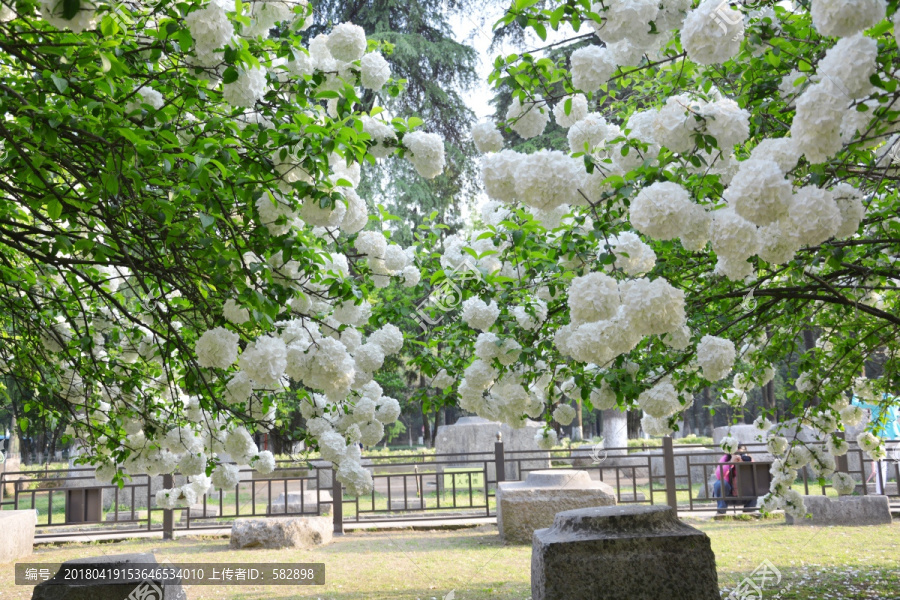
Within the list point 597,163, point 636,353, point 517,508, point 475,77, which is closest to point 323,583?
point 517,508

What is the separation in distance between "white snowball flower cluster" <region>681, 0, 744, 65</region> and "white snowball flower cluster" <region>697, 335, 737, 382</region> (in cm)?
175

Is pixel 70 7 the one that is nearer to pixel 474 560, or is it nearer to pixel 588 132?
pixel 588 132

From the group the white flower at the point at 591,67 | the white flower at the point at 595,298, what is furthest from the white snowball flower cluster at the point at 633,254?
the white flower at the point at 591,67

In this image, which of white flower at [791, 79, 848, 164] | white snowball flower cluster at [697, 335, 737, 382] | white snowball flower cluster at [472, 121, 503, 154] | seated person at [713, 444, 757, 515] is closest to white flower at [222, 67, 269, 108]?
white snowball flower cluster at [472, 121, 503, 154]

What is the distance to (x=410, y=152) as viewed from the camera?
364 cm

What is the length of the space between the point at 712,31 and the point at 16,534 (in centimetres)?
1055

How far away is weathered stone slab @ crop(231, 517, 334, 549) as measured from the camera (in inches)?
387

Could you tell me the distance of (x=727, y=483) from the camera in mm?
12742

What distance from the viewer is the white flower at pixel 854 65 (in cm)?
192

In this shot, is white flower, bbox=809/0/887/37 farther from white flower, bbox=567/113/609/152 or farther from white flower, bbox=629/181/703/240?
white flower, bbox=567/113/609/152

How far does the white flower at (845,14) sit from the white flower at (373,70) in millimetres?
2055

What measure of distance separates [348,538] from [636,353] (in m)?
7.54

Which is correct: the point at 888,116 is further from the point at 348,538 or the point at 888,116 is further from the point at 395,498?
the point at 395,498

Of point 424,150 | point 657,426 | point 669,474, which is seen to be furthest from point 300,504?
point 424,150
